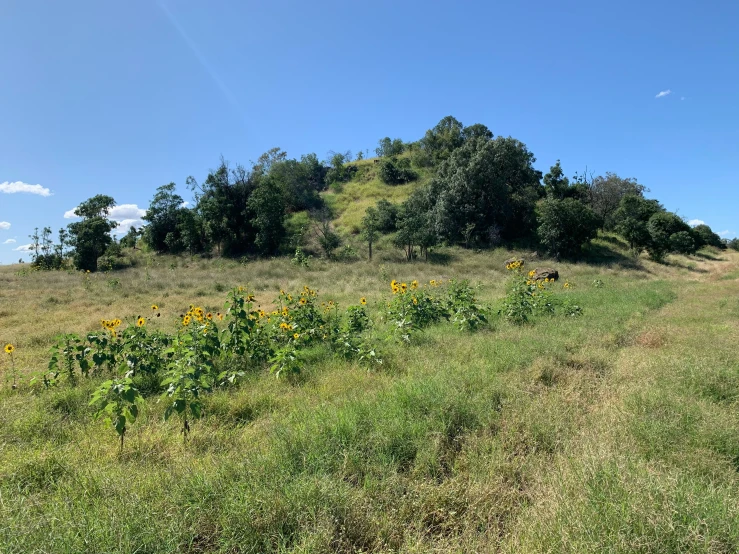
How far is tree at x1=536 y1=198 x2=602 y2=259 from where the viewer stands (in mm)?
28469

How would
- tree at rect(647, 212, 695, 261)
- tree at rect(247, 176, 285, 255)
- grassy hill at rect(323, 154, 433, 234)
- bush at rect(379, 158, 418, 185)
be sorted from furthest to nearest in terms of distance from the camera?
bush at rect(379, 158, 418, 185) → grassy hill at rect(323, 154, 433, 234) → tree at rect(247, 176, 285, 255) → tree at rect(647, 212, 695, 261)

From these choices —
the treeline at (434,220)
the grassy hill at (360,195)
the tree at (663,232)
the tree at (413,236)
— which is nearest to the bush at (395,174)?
the grassy hill at (360,195)

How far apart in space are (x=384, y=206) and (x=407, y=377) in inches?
1241

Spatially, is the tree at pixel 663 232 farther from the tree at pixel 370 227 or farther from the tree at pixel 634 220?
the tree at pixel 370 227

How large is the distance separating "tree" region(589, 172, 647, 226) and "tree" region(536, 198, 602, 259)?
1246 cm

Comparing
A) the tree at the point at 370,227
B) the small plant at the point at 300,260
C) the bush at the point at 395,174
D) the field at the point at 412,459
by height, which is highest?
the bush at the point at 395,174

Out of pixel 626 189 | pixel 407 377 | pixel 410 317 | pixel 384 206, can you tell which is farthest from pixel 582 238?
pixel 407 377

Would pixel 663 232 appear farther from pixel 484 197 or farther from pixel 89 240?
pixel 89 240

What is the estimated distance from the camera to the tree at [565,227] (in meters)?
28.5

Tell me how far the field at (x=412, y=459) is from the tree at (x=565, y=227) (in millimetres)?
24885

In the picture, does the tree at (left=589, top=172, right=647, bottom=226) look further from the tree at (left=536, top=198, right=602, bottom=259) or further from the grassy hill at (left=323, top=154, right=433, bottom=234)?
the grassy hill at (left=323, top=154, right=433, bottom=234)

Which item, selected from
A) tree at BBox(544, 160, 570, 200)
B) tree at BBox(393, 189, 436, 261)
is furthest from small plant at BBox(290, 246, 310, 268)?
tree at BBox(544, 160, 570, 200)

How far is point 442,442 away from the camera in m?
3.11

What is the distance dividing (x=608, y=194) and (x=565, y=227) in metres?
17.7
